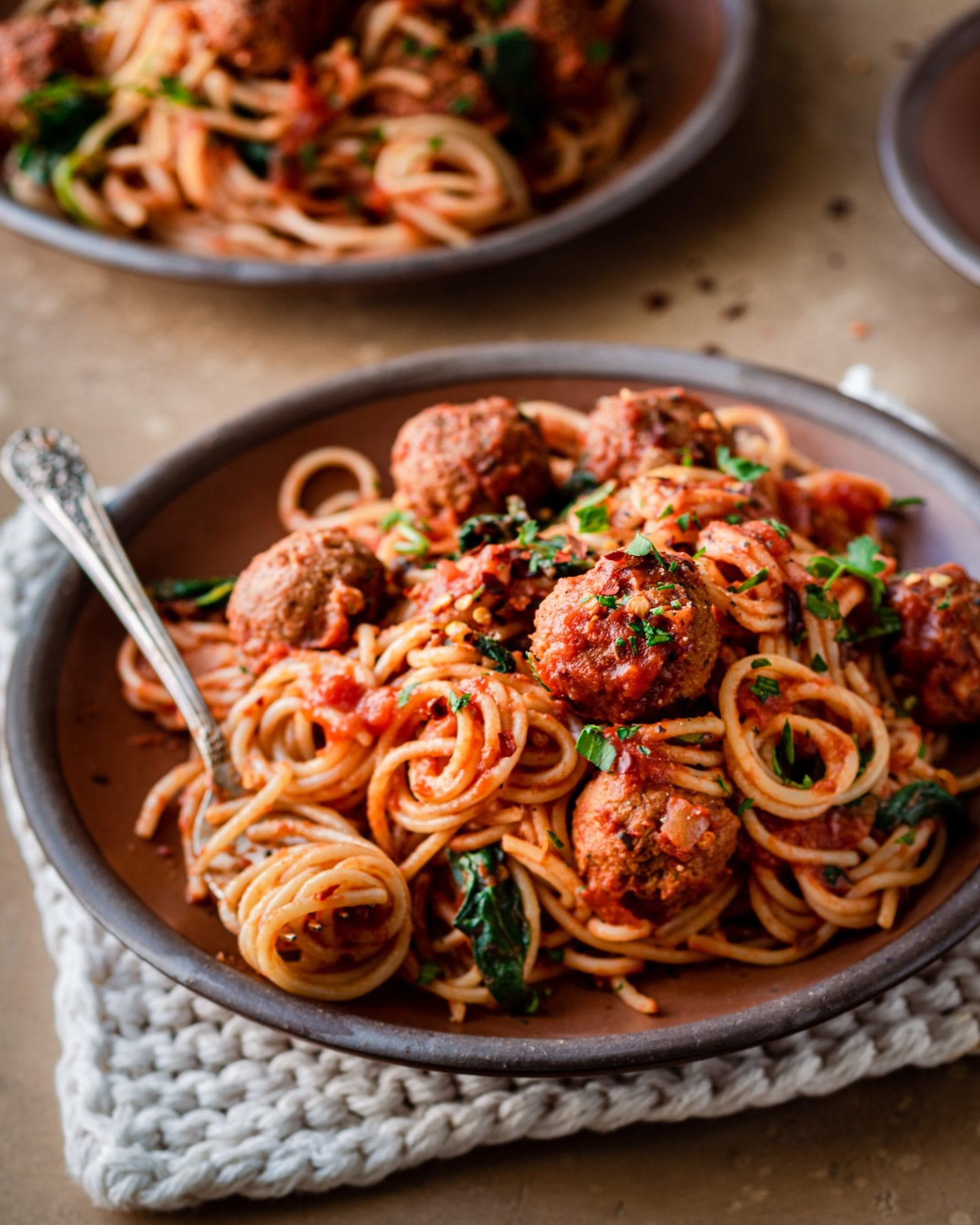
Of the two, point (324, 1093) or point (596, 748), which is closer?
point (596, 748)

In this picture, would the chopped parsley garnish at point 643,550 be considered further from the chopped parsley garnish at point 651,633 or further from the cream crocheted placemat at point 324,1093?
the cream crocheted placemat at point 324,1093

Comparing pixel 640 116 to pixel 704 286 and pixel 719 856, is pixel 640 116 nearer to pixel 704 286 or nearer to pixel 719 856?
pixel 704 286

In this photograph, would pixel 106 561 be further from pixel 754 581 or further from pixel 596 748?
pixel 754 581

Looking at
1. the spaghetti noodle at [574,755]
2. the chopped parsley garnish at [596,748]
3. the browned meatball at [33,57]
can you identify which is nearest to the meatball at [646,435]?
the spaghetti noodle at [574,755]

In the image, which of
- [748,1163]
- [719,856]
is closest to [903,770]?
[719,856]

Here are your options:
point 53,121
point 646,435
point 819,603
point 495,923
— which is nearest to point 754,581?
point 819,603

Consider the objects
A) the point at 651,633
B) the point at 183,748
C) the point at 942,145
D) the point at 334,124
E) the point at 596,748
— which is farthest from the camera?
the point at 334,124
